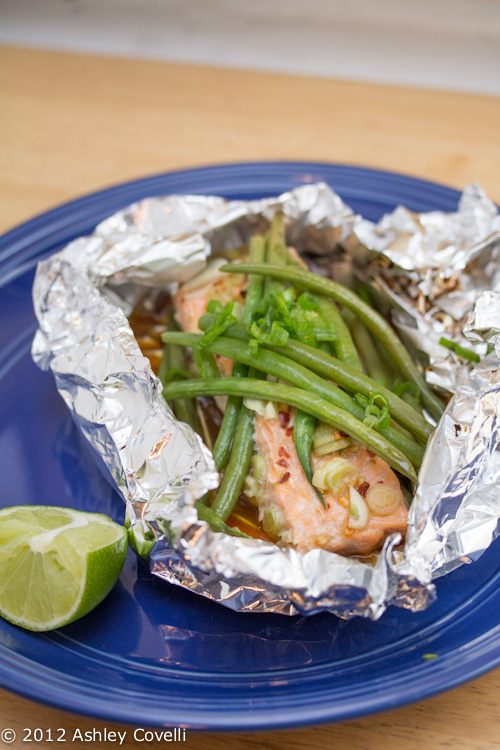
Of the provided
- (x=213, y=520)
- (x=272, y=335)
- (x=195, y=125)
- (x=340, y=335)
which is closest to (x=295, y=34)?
(x=195, y=125)

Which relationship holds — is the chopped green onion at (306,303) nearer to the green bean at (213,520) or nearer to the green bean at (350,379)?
the green bean at (350,379)

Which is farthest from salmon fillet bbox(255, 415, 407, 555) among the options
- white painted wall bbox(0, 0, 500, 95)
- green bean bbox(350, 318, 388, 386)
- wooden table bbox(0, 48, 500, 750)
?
white painted wall bbox(0, 0, 500, 95)

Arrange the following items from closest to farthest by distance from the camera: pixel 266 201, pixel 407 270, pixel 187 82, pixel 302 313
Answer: pixel 302 313 → pixel 407 270 → pixel 266 201 → pixel 187 82

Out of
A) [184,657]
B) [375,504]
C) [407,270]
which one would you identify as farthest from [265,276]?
[184,657]

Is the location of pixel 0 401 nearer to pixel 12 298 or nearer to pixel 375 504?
pixel 12 298

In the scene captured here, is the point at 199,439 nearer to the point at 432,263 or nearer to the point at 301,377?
the point at 301,377

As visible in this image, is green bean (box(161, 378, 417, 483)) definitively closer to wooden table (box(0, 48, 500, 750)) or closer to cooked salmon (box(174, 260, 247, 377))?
cooked salmon (box(174, 260, 247, 377))
